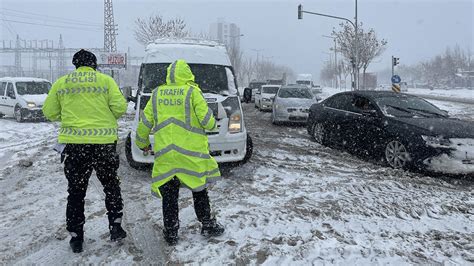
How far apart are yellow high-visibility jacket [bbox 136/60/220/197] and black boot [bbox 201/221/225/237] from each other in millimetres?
500

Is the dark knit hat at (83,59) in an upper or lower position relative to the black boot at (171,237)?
upper

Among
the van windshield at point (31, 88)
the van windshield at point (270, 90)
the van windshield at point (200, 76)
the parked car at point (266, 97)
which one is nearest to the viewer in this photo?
the van windshield at point (200, 76)

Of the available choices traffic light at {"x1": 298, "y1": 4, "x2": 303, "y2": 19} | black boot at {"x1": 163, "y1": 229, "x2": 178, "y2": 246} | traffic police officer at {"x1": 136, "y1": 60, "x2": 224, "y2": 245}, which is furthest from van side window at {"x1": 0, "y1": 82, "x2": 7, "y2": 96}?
traffic light at {"x1": 298, "y1": 4, "x2": 303, "y2": 19}

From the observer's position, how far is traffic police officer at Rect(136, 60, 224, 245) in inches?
139

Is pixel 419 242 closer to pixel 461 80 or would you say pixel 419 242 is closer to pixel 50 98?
pixel 50 98

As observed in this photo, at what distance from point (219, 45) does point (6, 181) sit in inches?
180

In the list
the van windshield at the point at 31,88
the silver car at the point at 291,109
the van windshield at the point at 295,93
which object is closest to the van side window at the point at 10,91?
the van windshield at the point at 31,88

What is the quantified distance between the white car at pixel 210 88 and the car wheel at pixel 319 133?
3278 millimetres

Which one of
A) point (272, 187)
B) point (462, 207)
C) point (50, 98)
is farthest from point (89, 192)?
point (462, 207)

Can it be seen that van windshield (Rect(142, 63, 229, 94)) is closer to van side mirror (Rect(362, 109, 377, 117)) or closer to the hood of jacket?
van side mirror (Rect(362, 109, 377, 117))

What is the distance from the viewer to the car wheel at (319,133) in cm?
966

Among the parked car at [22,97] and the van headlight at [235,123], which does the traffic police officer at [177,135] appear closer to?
the van headlight at [235,123]

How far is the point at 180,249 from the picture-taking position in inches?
144

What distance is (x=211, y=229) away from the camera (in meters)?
3.89
